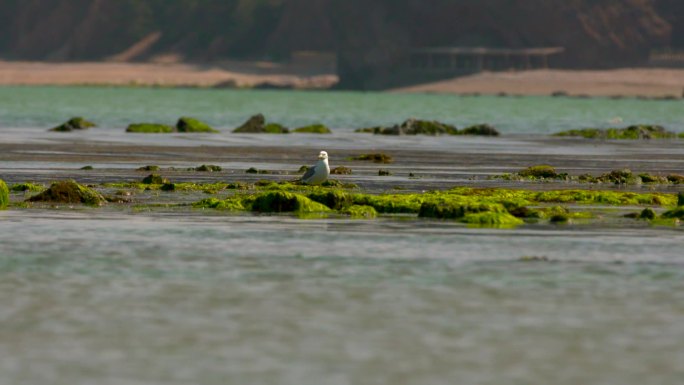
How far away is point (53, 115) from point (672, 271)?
255ft

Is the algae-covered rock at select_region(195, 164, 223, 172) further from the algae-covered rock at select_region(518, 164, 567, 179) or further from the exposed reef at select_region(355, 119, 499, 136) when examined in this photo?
the exposed reef at select_region(355, 119, 499, 136)

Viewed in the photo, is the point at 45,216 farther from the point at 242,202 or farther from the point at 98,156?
the point at 98,156

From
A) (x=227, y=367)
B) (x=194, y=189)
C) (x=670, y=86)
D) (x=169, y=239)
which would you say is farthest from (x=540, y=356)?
(x=670, y=86)

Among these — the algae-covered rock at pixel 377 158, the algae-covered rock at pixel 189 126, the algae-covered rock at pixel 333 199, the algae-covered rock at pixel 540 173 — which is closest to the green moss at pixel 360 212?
the algae-covered rock at pixel 333 199

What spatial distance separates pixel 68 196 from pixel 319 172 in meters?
4.87

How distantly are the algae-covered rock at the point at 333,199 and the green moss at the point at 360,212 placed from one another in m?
0.36

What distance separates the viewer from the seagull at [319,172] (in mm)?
29094

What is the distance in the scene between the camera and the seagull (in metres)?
29.1

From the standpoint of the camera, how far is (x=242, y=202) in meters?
26.3

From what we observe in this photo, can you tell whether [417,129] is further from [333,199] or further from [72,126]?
[333,199]

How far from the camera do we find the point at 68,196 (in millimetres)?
26734

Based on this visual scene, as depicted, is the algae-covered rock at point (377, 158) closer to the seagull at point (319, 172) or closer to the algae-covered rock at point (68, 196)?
the seagull at point (319, 172)

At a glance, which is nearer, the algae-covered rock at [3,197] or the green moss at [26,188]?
the algae-covered rock at [3,197]

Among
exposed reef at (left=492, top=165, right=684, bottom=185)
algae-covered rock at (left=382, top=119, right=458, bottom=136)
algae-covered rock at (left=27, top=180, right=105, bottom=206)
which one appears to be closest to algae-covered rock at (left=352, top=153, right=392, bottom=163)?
exposed reef at (left=492, top=165, right=684, bottom=185)
